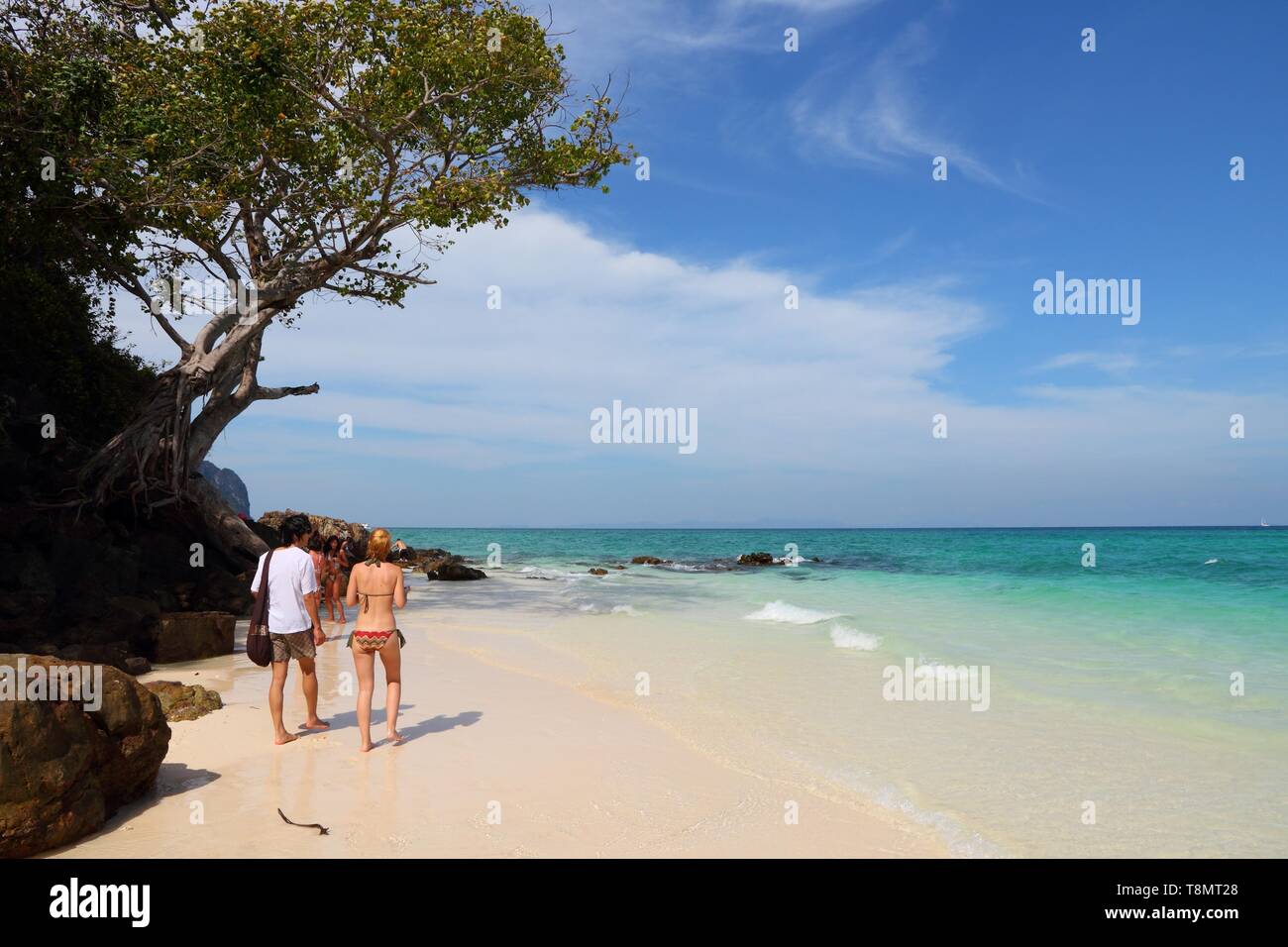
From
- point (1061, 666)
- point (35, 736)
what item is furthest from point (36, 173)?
point (1061, 666)

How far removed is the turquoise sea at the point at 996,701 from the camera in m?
6.08

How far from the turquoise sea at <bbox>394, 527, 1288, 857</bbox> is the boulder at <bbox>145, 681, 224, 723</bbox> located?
4.55 metres

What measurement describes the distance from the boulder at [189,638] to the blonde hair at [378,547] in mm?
5816

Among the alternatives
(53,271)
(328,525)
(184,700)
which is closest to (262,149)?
(53,271)

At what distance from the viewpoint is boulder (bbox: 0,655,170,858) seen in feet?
14.2

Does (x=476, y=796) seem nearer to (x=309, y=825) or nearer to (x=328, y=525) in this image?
(x=309, y=825)

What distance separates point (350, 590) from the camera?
23.1 feet

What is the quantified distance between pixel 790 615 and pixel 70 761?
16128 mm

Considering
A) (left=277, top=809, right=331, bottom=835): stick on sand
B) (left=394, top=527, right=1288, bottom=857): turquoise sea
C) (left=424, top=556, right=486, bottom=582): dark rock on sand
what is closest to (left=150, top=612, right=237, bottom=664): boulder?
(left=394, top=527, right=1288, bottom=857): turquoise sea

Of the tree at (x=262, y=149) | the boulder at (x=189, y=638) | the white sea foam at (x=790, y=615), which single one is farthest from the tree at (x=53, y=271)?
the white sea foam at (x=790, y=615)

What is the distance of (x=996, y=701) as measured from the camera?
32.1 feet

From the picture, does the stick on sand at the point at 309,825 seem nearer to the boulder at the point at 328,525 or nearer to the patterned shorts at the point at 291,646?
the patterned shorts at the point at 291,646

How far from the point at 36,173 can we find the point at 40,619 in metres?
8.52

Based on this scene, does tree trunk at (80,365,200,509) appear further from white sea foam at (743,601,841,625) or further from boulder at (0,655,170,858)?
white sea foam at (743,601,841,625)
